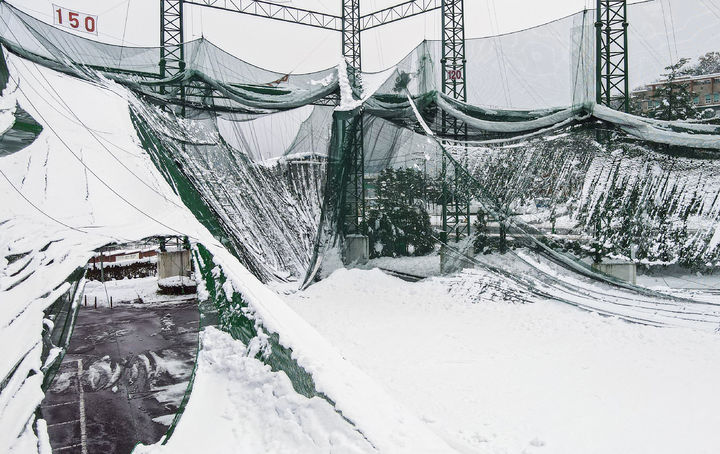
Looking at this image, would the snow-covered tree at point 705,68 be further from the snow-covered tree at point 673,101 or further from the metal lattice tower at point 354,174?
the metal lattice tower at point 354,174

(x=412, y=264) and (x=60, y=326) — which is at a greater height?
(x=60, y=326)

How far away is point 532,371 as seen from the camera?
229 inches

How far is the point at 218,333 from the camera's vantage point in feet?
16.7

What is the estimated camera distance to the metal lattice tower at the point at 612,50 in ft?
33.4

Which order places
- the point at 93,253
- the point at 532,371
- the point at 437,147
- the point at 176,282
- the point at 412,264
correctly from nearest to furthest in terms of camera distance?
1. the point at 93,253
2. the point at 532,371
3. the point at 437,147
4. the point at 412,264
5. the point at 176,282

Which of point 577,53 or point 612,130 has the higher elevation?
point 577,53

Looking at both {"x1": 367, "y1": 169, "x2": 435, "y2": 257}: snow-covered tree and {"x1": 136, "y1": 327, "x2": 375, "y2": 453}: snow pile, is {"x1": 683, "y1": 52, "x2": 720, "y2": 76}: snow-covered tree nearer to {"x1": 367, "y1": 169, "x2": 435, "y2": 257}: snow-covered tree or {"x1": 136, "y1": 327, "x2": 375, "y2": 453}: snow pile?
{"x1": 367, "y1": 169, "x2": 435, "y2": 257}: snow-covered tree

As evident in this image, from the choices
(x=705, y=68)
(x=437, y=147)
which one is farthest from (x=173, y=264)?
(x=705, y=68)

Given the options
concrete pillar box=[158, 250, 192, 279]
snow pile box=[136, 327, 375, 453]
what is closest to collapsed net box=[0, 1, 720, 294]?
snow pile box=[136, 327, 375, 453]

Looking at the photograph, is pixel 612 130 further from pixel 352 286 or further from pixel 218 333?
pixel 218 333

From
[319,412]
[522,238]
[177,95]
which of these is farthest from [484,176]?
[319,412]

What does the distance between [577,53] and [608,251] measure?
381 centimetres

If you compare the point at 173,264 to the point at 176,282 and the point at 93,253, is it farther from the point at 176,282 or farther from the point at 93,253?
the point at 93,253

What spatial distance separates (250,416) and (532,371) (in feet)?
11.2
